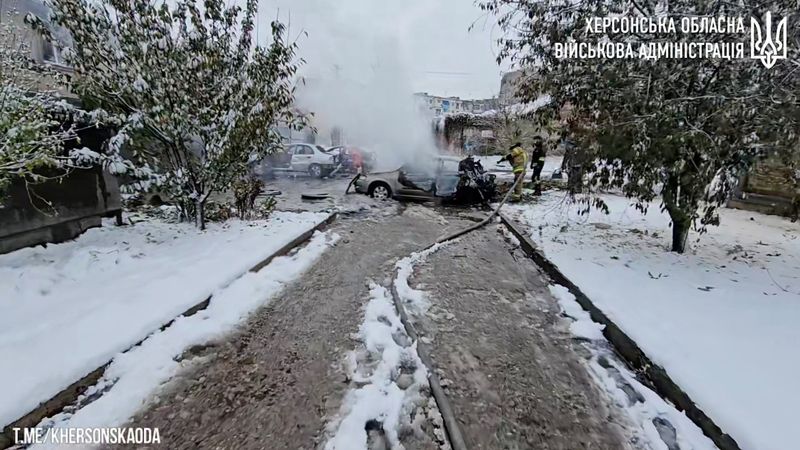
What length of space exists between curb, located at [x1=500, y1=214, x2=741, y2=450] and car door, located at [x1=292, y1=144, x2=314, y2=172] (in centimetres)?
1411

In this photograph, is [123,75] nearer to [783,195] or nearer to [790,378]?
[790,378]

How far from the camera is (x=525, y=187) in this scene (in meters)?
12.0

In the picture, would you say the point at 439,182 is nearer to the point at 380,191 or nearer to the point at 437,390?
the point at 380,191

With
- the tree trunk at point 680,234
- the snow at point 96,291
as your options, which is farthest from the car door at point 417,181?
the tree trunk at point 680,234

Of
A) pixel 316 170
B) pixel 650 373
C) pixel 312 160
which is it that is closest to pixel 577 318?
pixel 650 373

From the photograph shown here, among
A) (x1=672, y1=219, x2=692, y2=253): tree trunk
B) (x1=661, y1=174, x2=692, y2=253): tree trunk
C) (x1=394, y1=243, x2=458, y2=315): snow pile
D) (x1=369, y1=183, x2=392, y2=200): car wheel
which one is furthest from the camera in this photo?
(x1=369, y1=183, x2=392, y2=200): car wheel

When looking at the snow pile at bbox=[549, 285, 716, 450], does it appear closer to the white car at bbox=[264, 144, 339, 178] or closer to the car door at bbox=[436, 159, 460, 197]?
the car door at bbox=[436, 159, 460, 197]

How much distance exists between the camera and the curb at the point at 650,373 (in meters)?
2.09

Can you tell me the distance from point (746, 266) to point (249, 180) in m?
7.88

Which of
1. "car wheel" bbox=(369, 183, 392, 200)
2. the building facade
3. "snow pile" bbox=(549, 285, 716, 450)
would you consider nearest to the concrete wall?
"snow pile" bbox=(549, 285, 716, 450)

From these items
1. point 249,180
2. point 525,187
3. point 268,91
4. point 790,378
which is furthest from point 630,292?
point 525,187

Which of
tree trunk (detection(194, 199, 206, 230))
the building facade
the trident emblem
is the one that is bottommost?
tree trunk (detection(194, 199, 206, 230))

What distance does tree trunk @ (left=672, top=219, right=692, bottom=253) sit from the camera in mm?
5141

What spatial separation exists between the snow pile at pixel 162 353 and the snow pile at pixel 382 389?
4.12ft
